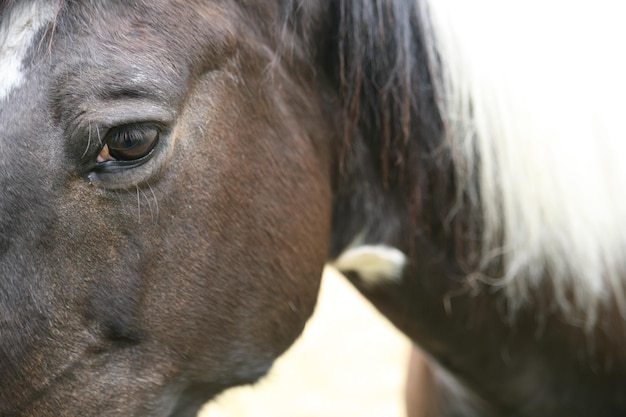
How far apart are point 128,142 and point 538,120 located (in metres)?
0.71

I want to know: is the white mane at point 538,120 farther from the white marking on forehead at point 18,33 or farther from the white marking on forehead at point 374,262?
the white marking on forehead at point 18,33

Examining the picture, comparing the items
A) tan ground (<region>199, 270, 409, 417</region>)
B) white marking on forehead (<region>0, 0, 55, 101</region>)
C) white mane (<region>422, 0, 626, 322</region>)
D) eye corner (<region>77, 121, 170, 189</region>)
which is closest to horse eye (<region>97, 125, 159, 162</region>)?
eye corner (<region>77, 121, 170, 189</region>)

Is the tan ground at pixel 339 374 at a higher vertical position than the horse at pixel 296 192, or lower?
lower

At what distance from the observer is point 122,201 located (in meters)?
1.15

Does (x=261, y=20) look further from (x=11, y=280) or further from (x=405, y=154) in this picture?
(x=11, y=280)

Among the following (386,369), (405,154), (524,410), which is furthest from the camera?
(386,369)

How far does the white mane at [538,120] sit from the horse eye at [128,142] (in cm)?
53

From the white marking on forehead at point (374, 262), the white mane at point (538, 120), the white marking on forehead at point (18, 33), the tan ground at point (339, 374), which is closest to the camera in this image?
the white marking on forehead at point (18, 33)

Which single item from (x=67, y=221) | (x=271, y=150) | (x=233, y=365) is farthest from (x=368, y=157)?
(x=67, y=221)

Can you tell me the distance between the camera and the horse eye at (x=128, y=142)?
112 centimetres

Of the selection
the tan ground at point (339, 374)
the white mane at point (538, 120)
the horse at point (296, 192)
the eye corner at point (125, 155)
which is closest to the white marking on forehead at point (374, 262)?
the horse at point (296, 192)

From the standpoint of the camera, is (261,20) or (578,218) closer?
(261,20)

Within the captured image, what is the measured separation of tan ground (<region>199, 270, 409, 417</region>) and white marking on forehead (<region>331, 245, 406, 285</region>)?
7.07ft

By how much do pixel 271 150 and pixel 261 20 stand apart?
21cm
